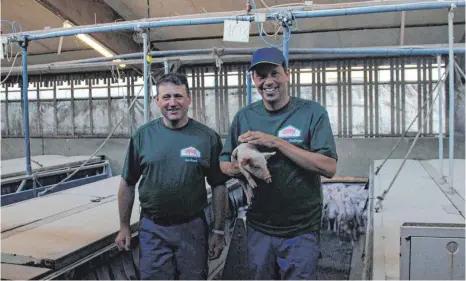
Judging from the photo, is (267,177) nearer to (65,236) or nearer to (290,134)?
(290,134)

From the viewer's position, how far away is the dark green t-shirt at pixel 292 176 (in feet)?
5.73

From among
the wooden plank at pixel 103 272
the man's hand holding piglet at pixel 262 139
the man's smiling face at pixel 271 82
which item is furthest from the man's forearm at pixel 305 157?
the wooden plank at pixel 103 272

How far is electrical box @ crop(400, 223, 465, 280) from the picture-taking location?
114cm

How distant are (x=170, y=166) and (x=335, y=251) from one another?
3710 mm

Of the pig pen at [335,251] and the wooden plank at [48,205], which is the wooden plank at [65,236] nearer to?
the wooden plank at [48,205]

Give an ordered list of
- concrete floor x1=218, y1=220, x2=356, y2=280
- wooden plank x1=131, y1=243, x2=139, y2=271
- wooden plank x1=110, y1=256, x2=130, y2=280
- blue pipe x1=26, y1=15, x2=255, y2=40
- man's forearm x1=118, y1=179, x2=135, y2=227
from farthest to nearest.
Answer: blue pipe x1=26, y1=15, x2=255, y2=40
concrete floor x1=218, y1=220, x2=356, y2=280
wooden plank x1=131, y1=243, x2=139, y2=271
wooden plank x1=110, y1=256, x2=130, y2=280
man's forearm x1=118, y1=179, x2=135, y2=227

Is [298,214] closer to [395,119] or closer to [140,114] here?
[395,119]

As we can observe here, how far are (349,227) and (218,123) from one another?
267cm

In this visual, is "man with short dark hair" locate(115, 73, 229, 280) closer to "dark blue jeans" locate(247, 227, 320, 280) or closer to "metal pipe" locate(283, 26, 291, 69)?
"dark blue jeans" locate(247, 227, 320, 280)

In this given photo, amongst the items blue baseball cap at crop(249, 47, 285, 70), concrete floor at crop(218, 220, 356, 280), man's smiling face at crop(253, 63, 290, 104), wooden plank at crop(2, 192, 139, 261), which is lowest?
concrete floor at crop(218, 220, 356, 280)

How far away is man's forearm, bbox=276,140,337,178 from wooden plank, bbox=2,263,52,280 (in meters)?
1.28

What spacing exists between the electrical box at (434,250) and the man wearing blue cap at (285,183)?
562 mm

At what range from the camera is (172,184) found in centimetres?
206

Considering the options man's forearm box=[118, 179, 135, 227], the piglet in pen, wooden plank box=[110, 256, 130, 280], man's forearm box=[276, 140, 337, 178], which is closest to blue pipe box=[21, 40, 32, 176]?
wooden plank box=[110, 256, 130, 280]
